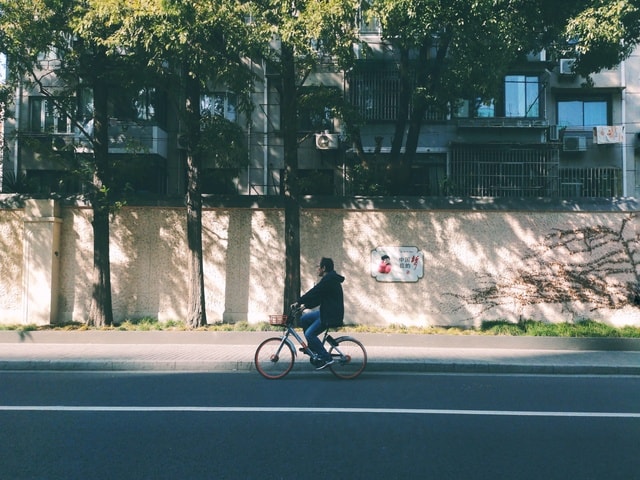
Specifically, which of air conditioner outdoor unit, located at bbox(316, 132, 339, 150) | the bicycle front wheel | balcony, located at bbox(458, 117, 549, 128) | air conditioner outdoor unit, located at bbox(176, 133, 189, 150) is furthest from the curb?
balcony, located at bbox(458, 117, 549, 128)

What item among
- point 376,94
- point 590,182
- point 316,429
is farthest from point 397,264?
point 316,429

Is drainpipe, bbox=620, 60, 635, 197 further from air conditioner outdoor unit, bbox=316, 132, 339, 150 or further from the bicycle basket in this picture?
the bicycle basket

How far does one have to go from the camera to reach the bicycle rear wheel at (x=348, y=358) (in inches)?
401

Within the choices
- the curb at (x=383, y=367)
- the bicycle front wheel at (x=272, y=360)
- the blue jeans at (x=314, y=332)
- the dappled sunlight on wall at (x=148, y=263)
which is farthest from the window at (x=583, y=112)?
the bicycle front wheel at (x=272, y=360)

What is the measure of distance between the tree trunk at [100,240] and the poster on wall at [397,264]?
6575 mm

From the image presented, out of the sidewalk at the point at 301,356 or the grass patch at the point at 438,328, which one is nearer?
the sidewalk at the point at 301,356

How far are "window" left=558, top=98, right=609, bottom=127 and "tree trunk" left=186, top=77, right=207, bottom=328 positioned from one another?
1653 cm

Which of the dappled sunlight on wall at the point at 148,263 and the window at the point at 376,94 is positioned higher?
the window at the point at 376,94

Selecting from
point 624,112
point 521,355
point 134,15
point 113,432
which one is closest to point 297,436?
point 113,432

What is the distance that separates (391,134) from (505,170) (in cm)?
442

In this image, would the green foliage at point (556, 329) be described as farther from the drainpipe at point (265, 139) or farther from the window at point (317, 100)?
the drainpipe at point (265, 139)

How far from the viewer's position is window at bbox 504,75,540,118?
78.1ft

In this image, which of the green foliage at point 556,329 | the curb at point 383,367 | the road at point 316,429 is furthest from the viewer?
the green foliage at point 556,329

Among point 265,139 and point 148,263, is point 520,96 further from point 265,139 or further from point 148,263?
point 148,263
